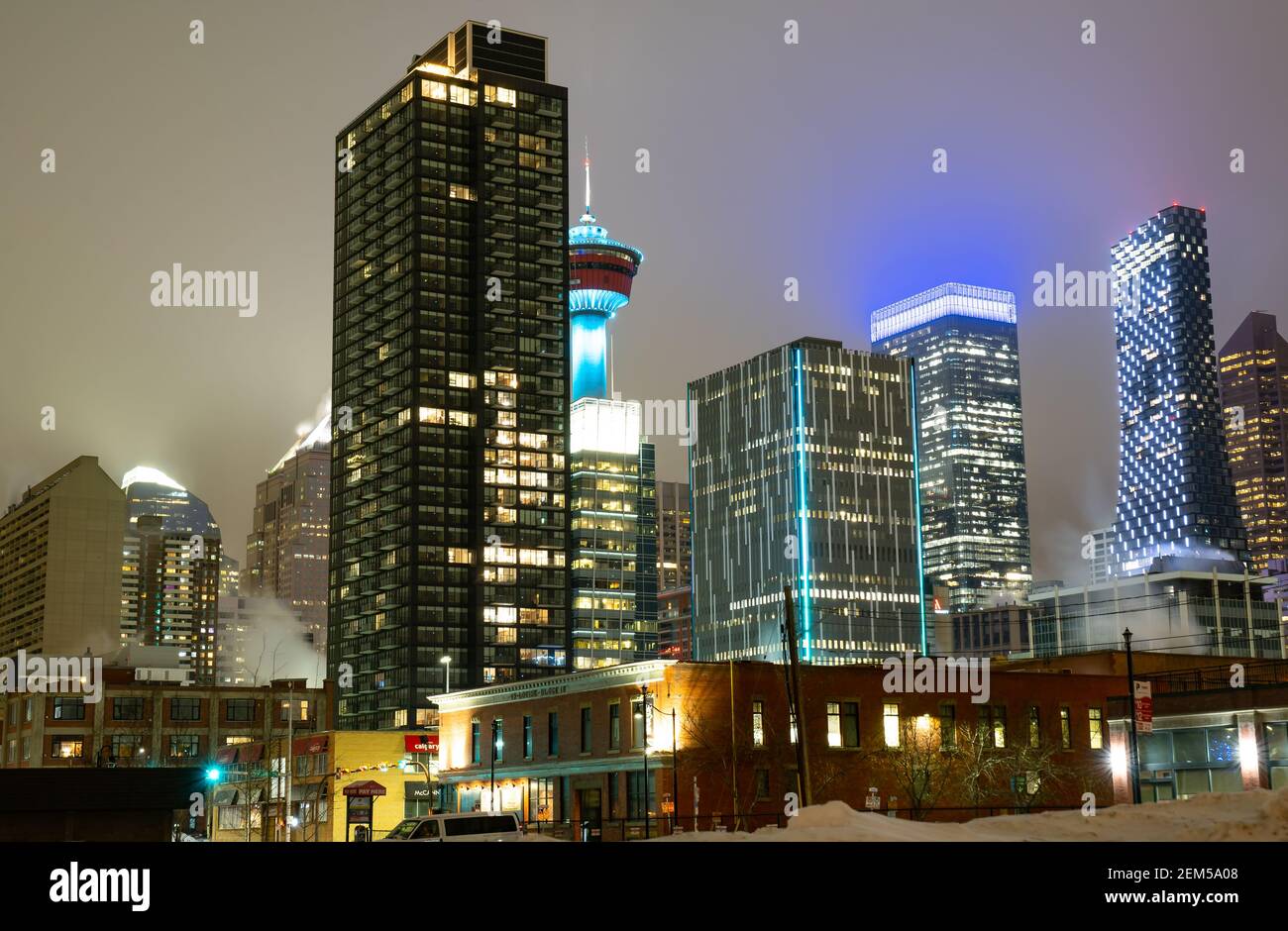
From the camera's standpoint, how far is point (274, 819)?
97.2 m

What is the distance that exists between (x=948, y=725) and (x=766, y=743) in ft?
33.1

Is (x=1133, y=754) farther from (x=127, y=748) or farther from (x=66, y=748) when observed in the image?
(x=66, y=748)

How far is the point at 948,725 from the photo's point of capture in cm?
7106

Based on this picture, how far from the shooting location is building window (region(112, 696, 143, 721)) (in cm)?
13650

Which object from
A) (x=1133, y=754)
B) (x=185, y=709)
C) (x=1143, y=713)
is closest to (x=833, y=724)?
(x=1133, y=754)

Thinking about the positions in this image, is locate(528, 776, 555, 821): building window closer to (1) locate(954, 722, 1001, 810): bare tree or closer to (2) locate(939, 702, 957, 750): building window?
(2) locate(939, 702, 957, 750): building window

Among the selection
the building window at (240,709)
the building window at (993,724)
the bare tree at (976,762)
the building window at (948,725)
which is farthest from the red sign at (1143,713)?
the building window at (240,709)

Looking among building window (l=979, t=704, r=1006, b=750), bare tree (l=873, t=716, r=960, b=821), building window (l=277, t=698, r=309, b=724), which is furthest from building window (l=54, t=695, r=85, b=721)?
building window (l=979, t=704, r=1006, b=750)

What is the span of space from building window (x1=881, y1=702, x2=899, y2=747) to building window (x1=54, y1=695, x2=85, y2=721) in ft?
305

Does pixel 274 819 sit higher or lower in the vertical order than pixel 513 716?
lower

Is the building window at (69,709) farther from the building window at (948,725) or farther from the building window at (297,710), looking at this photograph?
the building window at (948,725)
